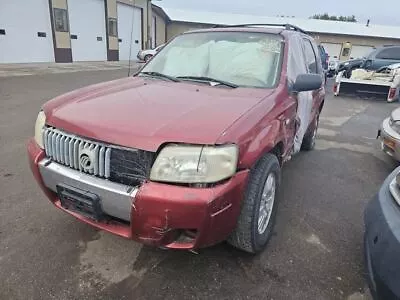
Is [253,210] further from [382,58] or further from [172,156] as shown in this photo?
[382,58]

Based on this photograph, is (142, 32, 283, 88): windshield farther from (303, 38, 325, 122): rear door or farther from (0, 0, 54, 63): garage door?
(0, 0, 54, 63): garage door

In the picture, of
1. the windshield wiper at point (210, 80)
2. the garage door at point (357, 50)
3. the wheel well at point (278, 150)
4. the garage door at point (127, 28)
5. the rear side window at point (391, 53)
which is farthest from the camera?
the garage door at point (357, 50)

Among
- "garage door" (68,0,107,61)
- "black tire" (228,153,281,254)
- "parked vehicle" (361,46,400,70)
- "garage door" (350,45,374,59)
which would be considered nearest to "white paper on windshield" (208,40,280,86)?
"black tire" (228,153,281,254)

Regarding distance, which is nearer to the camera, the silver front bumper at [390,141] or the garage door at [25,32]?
the silver front bumper at [390,141]

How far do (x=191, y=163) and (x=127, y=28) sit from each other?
931 inches

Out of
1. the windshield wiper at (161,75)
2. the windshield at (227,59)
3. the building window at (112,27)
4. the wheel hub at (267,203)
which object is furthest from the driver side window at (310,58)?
the building window at (112,27)

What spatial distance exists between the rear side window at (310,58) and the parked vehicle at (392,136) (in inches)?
48.4

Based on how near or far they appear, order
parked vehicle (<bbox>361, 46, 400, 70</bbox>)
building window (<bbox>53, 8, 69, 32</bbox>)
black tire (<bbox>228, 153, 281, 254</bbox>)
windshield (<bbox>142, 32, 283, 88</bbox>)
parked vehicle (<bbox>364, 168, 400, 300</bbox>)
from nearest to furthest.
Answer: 1. parked vehicle (<bbox>364, 168, 400, 300</bbox>)
2. black tire (<bbox>228, 153, 281, 254</bbox>)
3. windshield (<bbox>142, 32, 283, 88</bbox>)
4. parked vehicle (<bbox>361, 46, 400, 70</bbox>)
5. building window (<bbox>53, 8, 69, 32</bbox>)

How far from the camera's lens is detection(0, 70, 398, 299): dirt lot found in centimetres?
215

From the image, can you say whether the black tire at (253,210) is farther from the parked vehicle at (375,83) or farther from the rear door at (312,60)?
the parked vehicle at (375,83)

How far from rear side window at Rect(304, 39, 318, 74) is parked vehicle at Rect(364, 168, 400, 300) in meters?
2.33

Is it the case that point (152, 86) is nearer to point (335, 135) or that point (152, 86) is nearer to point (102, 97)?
point (102, 97)

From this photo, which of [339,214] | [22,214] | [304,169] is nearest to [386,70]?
[304,169]

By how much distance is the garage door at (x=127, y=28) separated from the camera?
877 inches
